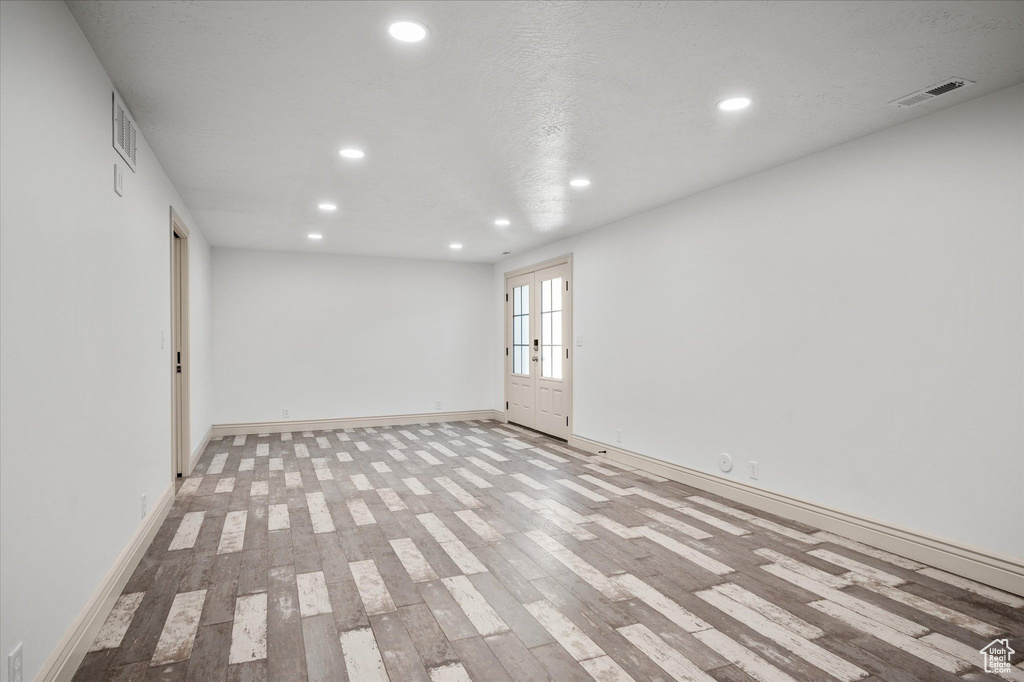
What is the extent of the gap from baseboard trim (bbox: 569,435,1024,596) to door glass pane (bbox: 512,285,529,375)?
3.27 m

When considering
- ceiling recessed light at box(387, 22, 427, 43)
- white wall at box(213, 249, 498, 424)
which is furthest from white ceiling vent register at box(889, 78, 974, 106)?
white wall at box(213, 249, 498, 424)

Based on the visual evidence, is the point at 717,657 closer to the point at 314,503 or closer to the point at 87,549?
the point at 87,549

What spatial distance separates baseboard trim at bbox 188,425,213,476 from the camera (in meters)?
5.21

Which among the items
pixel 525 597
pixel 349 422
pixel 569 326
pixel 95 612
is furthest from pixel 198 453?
pixel 525 597

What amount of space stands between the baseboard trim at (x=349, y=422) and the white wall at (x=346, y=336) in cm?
9

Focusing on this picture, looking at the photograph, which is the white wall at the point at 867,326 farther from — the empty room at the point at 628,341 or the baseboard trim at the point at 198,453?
the baseboard trim at the point at 198,453

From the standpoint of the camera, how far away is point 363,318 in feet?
27.0

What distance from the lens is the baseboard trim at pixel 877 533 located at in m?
2.84

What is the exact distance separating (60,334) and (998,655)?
12.4 ft

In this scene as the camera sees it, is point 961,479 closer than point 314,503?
Yes

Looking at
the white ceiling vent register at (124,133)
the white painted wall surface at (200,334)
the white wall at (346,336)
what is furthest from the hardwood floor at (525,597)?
the white wall at (346,336)

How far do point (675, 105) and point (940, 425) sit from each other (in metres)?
2.30

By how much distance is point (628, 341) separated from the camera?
18.8 ft

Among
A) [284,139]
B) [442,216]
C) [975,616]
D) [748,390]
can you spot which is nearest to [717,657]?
[975,616]
